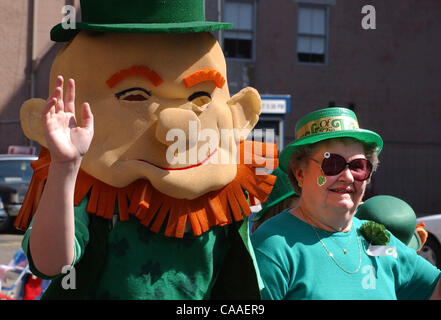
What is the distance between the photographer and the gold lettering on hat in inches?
114

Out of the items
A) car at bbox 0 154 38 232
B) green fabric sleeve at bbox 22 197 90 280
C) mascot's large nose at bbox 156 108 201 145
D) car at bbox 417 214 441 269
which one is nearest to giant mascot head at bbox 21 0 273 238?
mascot's large nose at bbox 156 108 201 145

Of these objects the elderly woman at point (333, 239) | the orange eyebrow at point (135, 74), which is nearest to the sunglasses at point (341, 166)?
the elderly woman at point (333, 239)

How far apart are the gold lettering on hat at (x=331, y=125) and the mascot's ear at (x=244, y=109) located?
1.31 feet

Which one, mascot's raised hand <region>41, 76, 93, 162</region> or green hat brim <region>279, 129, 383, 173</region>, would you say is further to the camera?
green hat brim <region>279, 129, 383, 173</region>

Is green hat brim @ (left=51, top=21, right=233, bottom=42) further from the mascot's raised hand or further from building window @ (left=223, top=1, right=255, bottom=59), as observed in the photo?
building window @ (left=223, top=1, right=255, bottom=59)

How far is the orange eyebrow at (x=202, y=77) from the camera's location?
2385mm

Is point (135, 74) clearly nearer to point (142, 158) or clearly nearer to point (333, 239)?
point (142, 158)

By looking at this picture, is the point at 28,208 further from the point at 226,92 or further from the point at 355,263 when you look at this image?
the point at 355,263

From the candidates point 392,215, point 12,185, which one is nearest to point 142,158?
point 392,215

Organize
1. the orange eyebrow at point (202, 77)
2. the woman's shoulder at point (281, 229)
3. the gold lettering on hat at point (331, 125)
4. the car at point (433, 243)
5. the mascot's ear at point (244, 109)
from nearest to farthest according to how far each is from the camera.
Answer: the orange eyebrow at point (202, 77)
the mascot's ear at point (244, 109)
the woman's shoulder at point (281, 229)
the gold lettering on hat at point (331, 125)
the car at point (433, 243)

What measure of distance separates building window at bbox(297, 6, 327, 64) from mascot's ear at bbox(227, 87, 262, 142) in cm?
1381

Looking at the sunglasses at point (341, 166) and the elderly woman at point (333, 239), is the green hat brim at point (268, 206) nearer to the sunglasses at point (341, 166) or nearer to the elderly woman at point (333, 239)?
the elderly woman at point (333, 239)
